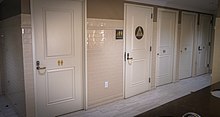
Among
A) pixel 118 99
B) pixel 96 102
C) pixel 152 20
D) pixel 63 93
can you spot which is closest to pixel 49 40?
pixel 63 93

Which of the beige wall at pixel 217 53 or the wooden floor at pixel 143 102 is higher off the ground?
the beige wall at pixel 217 53

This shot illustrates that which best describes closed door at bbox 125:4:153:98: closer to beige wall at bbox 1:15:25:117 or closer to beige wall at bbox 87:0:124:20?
beige wall at bbox 87:0:124:20

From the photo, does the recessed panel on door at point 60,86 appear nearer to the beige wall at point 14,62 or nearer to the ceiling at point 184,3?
the beige wall at point 14,62

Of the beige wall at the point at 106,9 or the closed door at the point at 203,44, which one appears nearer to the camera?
the beige wall at the point at 106,9

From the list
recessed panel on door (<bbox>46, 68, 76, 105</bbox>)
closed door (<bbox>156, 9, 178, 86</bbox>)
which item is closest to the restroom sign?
closed door (<bbox>156, 9, 178, 86</bbox>)

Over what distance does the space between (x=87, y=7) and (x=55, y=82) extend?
1.42 m

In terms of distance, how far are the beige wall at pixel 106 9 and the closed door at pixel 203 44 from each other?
11.8 ft

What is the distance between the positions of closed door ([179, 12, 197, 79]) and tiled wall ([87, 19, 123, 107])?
2595 mm

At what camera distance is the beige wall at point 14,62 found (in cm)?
308

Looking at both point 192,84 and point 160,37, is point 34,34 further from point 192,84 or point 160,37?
point 192,84

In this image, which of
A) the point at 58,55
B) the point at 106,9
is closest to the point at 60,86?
the point at 58,55

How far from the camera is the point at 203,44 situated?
6.74m

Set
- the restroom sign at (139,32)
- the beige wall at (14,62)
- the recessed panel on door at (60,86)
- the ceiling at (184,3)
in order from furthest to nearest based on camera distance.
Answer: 1. the ceiling at (184,3)
2. the restroom sign at (139,32)
3. the recessed panel on door at (60,86)
4. the beige wall at (14,62)

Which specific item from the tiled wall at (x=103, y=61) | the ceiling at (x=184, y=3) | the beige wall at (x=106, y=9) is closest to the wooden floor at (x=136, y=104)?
the tiled wall at (x=103, y=61)
